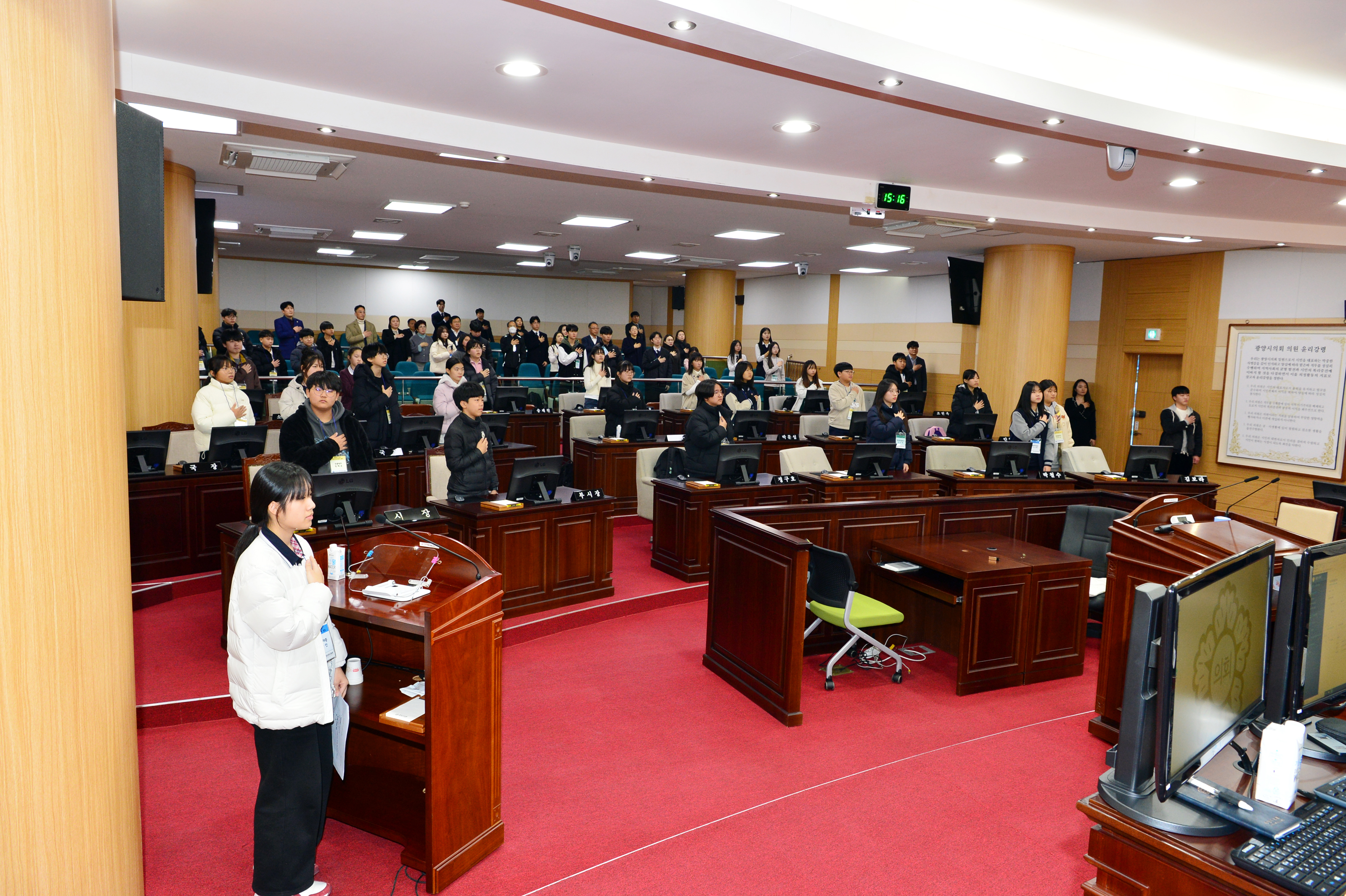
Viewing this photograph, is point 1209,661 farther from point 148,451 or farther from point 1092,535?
point 148,451

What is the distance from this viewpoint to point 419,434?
8.16 m

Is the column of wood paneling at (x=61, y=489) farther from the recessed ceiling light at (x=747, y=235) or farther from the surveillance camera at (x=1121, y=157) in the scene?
the recessed ceiling light at (x=747, y=235)

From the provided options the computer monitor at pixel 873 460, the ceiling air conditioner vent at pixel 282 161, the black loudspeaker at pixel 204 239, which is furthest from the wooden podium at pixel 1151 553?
the black loudspeaker at pixel 204 239

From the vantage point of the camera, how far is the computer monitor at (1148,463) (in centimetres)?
827

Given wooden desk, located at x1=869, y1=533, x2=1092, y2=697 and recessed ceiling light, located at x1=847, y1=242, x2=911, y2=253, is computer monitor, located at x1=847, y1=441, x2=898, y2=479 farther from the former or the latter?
recessed ceiling light, located at x1=847, y1=242, x2=911, y2=253

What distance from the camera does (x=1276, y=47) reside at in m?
4.89

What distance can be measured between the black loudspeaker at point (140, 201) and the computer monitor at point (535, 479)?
375cm

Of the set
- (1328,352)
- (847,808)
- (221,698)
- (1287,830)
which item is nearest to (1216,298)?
(1328,352)

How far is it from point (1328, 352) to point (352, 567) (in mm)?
11749

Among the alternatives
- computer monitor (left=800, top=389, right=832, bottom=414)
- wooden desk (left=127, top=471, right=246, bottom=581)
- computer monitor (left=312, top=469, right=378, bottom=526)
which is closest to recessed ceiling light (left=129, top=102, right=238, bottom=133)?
wooden desk (left=127, top=471, right=246, bottom=581)

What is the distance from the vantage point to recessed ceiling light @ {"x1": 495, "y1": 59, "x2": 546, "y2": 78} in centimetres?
489

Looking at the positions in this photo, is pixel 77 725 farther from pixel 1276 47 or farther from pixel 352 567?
pixel 1276 47

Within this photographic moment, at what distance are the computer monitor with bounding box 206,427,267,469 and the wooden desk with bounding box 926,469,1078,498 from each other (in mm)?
6282

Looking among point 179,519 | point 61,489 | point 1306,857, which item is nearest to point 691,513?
point 179,519
